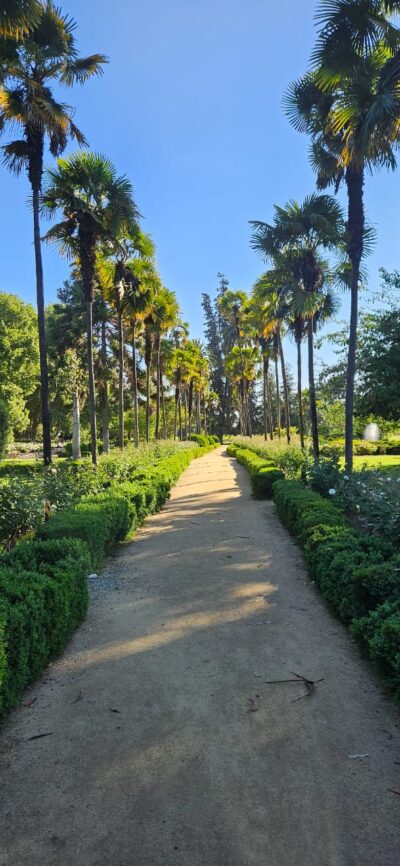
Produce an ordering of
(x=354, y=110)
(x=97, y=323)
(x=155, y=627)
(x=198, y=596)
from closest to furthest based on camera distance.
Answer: (x=155, y=627) < (x=198, y=596) < (x=354, y=110) < (x=97, y=323)

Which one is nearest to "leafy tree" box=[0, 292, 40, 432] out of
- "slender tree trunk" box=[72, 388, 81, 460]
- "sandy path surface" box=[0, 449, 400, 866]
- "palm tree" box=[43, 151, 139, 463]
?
"slender tree trunk" box=[72, 388, 81, 460]

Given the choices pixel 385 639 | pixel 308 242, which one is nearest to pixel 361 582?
pixel 385 639

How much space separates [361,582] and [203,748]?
1.99 meters

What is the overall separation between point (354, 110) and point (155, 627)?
10068 mm

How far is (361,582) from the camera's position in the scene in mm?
4133

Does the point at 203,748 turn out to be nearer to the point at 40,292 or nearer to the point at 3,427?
the point at 40,292

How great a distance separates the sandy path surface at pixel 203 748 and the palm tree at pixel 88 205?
35.8ft

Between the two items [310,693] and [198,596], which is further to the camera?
[198,596]

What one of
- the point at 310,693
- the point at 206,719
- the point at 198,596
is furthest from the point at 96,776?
the point at 198,596

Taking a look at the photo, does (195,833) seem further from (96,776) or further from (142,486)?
(142,486)

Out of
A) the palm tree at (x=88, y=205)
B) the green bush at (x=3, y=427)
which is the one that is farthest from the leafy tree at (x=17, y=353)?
the palm tree at (x=88, y=205)

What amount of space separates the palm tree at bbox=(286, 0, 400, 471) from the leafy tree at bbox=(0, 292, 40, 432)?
2207 cm

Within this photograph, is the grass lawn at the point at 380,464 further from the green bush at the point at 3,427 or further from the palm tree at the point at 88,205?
the green bush at the point at 3,427

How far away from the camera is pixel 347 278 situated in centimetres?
1638
